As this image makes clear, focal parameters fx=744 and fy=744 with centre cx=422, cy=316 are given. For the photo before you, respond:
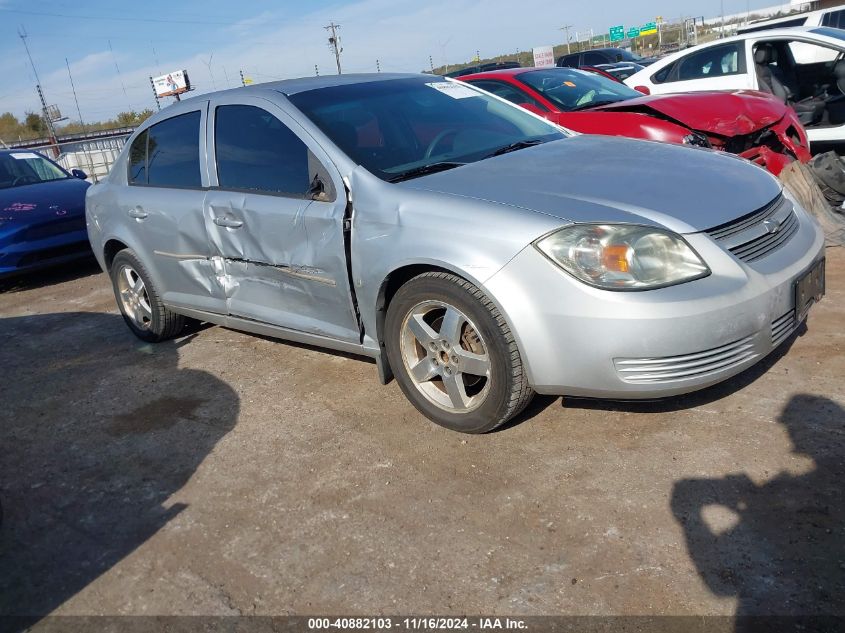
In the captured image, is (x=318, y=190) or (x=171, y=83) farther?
(x=171, y=83)

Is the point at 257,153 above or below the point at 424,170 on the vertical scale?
above

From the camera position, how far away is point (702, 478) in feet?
9.23

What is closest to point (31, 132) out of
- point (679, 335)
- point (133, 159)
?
point (133, 159)

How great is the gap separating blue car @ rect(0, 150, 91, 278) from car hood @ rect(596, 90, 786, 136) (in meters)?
5.86

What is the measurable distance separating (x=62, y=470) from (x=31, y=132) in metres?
62.9

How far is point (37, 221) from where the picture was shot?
7824mm

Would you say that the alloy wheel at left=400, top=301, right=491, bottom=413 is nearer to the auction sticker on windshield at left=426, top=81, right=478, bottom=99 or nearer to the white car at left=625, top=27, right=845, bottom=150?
the auction sticker on windshield at left=426, top=81, right=478, bottom=99

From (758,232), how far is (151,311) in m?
3.90

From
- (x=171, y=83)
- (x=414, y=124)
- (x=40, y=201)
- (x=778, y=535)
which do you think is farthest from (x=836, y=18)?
(x=171, y=83)

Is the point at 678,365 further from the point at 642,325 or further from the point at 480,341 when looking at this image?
the point at 480,341

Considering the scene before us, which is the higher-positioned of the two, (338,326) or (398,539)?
(338,326)

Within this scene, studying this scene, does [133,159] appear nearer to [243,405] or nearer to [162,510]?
[243,405]

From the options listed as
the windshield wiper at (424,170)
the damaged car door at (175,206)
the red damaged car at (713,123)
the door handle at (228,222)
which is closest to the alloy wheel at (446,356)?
the windshield wiper at (424,170)

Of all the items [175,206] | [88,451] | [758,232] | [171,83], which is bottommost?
[88,451]
